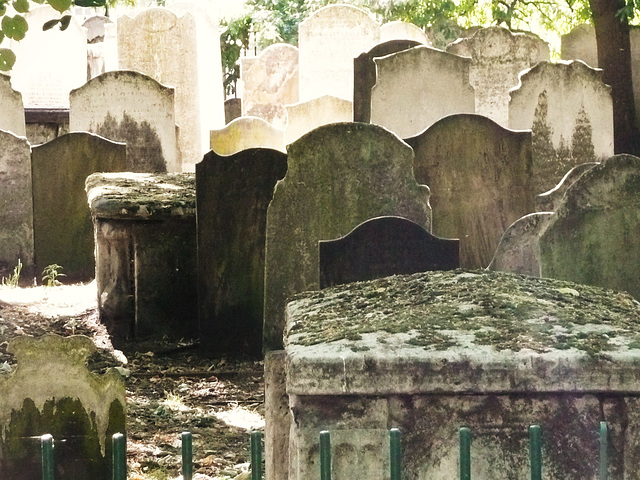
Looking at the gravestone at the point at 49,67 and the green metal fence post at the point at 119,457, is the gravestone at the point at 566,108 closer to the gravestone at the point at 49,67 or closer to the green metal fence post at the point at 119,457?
the green metal fence post at the point at 119,457

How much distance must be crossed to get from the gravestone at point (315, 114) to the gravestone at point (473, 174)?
624 centimetres

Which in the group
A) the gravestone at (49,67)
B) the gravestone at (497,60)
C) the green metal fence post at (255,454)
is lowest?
the green metal fence post at (255,454)

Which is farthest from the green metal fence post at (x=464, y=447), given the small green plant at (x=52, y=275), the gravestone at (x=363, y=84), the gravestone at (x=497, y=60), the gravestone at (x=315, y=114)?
the gravestone at (x=315, y=114)

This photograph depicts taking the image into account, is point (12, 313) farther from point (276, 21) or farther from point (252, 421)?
point (276, 21)

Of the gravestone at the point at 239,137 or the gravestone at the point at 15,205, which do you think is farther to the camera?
the gravestone at the point at 239,137

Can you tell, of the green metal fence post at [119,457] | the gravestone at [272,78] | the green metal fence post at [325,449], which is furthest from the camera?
the gravestone at [272,78]

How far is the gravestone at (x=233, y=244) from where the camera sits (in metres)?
→ 6.23

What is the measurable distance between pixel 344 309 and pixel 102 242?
4.37 meters

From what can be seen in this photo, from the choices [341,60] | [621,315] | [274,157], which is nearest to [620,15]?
[341,60]

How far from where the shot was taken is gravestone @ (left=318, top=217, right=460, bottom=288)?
443 centimetres

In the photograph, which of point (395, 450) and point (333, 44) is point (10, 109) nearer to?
point (333, 44)

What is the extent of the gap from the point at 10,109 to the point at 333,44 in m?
6.60

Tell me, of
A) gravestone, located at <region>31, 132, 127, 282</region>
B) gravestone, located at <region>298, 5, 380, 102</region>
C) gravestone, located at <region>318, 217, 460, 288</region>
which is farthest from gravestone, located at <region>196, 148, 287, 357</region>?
gravestone, located at <region>298, 5, 380, 102</region>

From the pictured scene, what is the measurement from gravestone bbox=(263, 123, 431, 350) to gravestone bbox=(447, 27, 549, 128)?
741 centimetres
